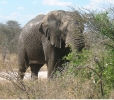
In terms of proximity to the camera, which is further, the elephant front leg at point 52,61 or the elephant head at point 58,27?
the elephant front leg at point 52,61

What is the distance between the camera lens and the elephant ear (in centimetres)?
1155

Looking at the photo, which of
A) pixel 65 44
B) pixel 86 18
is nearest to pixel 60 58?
pixel 65 44

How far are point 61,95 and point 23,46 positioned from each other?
6.44 meters

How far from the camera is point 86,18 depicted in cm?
805

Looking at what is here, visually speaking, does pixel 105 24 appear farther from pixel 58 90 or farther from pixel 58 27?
pixel 58 27

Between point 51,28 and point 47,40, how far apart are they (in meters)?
0.39

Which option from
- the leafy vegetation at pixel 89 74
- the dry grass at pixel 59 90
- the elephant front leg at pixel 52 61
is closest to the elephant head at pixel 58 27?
the elephant front leg at pixel 52 61

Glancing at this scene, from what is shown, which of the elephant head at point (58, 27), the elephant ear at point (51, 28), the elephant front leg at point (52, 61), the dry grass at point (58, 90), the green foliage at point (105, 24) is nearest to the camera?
the dry grass at point (58, 90)

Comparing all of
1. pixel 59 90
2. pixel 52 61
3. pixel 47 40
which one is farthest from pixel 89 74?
pixel 47 40

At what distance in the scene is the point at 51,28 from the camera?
11.9m

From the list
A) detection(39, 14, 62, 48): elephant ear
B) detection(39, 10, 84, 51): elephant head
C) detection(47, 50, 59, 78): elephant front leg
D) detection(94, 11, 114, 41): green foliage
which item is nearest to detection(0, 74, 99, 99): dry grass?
detection(94, 11, 114, 41): green foliage

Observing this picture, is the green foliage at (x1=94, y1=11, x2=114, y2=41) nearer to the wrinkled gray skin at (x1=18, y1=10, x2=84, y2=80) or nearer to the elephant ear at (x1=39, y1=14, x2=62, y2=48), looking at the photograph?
the wrinkled gray skin at (x1=18, y1=10, x2=84, y2=80)

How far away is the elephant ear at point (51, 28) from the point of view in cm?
1155

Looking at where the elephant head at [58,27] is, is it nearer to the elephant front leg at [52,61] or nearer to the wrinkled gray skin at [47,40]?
the wrinkled gray skin at [47,40]
